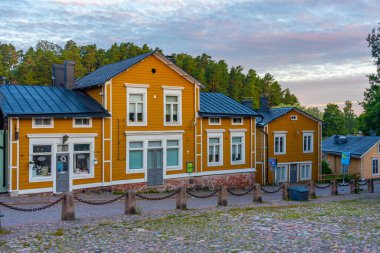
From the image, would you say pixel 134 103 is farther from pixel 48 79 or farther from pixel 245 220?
pixel 48 79

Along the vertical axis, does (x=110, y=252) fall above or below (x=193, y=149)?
below

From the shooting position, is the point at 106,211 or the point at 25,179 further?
the point at 25,179

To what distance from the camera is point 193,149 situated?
27828 mm

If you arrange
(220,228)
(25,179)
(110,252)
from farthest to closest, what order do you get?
(25,179), (220,228), (110,252)

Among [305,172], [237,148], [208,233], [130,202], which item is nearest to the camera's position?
[208,233]

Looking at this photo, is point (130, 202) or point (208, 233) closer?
point (208, 233)

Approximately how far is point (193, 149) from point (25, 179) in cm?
1064

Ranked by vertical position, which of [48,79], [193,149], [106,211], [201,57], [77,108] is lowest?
[106,211]

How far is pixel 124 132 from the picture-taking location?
2481 cm

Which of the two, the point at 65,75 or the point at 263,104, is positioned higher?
the point at 65,75

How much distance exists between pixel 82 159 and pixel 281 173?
19.2 metres

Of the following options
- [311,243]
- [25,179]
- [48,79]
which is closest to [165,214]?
A: [311,243]

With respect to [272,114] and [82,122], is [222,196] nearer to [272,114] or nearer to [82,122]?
[82,122]

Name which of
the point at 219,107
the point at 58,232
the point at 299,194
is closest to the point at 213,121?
the point at 219,107
